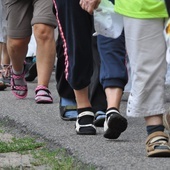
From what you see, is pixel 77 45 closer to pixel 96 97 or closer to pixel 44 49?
pixel 96 97

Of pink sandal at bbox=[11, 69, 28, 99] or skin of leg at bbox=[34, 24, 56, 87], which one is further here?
pink sandal at bbox=[11, 69, 28, 99]

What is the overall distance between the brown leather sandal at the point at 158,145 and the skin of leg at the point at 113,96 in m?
0.69

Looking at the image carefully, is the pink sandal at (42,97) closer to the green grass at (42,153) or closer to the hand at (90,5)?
the green grass at (42,153)

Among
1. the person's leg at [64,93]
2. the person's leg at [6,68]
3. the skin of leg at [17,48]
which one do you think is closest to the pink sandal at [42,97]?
the skin of leg at [17,48]

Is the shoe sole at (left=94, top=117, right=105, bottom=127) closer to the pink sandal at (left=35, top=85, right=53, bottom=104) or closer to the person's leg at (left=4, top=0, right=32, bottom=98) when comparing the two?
the pink sandal at (left=35, top=85, right=53, bottom=104)

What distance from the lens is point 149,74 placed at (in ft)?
16.8

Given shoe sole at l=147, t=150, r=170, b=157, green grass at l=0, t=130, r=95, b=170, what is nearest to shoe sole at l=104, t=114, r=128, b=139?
green grass at l=0, t=130, r=95, b=170

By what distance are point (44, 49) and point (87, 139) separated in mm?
2259

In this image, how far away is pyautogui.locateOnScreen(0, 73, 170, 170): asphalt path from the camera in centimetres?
511

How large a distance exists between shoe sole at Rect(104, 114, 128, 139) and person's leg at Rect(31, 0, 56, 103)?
2.33m

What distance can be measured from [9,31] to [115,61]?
7.62ft

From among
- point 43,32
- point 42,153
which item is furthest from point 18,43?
Answer: point 42,153

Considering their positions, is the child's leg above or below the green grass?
below

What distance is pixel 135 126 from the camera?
6613 mm
